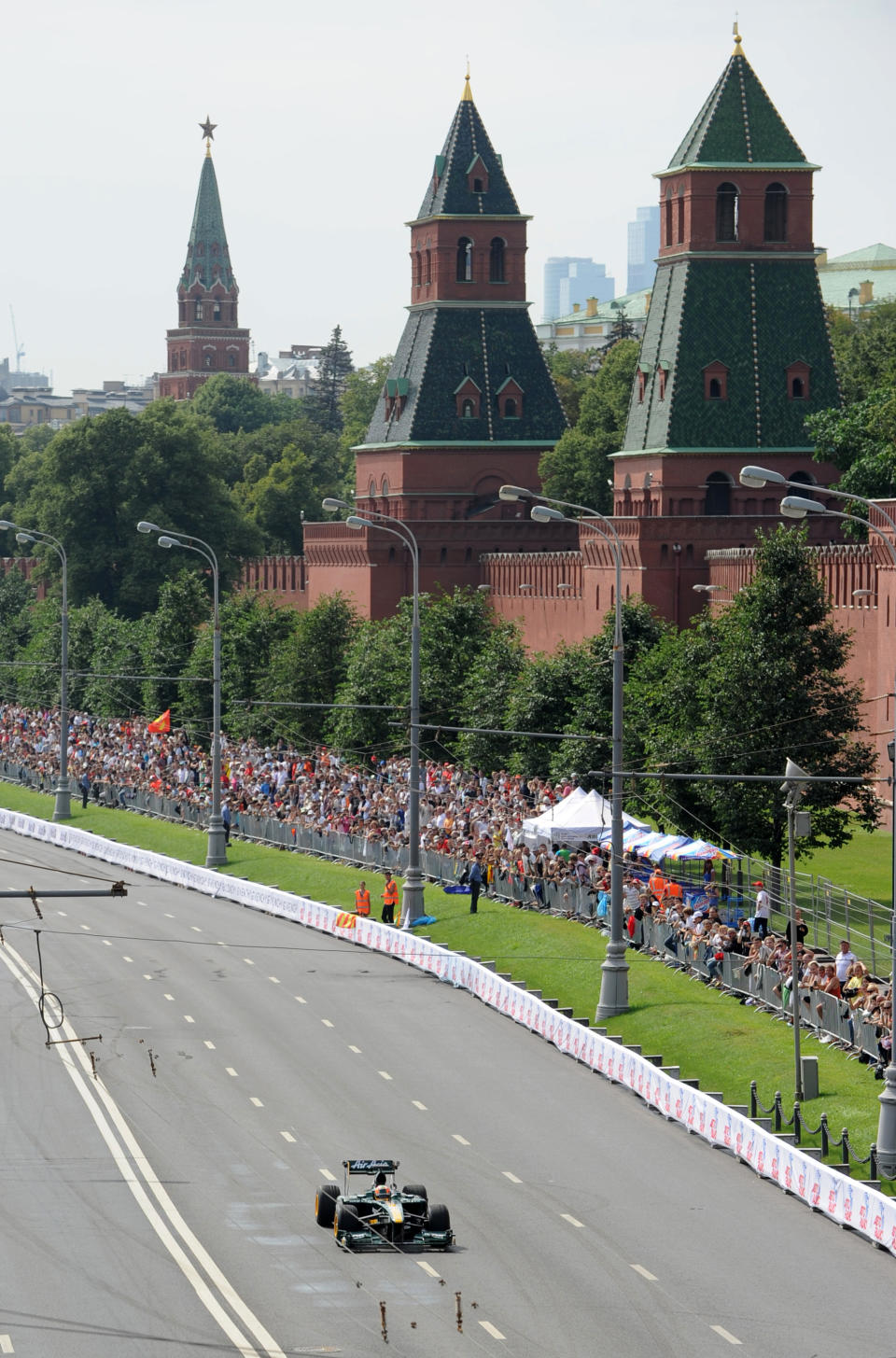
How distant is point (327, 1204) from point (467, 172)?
67568 mm

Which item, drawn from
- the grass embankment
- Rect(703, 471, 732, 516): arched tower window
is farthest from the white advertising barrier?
Rect(703, 471, 732, 516): arched tower window

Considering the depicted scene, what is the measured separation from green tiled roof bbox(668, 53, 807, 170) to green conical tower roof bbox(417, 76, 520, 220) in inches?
544

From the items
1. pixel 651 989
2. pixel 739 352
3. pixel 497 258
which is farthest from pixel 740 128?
pixel 651 989

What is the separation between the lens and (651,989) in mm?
41562

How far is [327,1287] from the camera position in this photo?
1022 inches

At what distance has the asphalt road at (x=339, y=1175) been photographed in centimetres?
2456

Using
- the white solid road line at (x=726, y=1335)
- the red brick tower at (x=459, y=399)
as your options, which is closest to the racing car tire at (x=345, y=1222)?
the white solid road line at (x=726, y=1335)

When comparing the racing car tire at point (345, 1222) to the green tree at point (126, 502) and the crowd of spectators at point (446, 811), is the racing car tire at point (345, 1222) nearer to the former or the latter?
the crowd of spectators at point (446, 811)

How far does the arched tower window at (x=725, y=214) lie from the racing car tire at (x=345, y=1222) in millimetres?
55894

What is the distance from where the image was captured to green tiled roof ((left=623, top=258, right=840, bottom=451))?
76938 mm

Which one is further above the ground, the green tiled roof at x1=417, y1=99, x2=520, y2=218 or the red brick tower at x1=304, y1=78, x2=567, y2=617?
the green tiled roof at x1=417, y1=99, x2=520, y2=218

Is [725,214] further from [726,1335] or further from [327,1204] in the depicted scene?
[726,1335]

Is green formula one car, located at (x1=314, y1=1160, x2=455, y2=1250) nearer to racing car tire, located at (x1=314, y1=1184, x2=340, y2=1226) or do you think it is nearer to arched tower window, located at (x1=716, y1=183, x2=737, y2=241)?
racing car tire, located at (x1=314, y1=1184, x2=340, y2=1226)

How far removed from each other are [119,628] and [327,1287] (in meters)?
68.3
